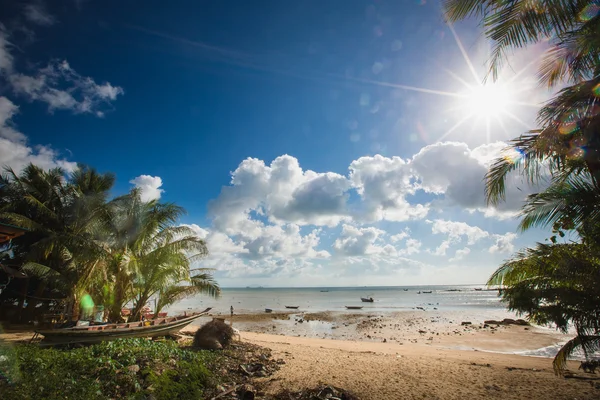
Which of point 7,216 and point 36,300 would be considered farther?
point 36,300

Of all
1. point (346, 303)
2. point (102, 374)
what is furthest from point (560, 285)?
point (346, 303)

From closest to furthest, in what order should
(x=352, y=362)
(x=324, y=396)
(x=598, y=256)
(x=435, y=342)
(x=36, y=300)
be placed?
(x=598, y=256) < (x=324, y=396) < (x=352, y=362) < (x=36, y=300) < (x=435, y=342)

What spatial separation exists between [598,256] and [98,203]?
65.5ft

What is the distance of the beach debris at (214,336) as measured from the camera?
33.8 ft

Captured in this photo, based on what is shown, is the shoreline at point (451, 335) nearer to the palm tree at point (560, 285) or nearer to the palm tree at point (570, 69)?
the palm tree at point (560, 285)

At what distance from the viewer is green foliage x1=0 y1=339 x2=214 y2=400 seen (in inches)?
201

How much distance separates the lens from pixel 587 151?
4637 mm

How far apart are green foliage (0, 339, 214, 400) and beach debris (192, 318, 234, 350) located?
7.96 feet

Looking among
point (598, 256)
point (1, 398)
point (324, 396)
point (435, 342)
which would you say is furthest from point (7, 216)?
point (435, 342)

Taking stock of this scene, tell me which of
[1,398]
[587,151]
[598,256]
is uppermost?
[587,151]

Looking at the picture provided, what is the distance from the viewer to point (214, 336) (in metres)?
10.6

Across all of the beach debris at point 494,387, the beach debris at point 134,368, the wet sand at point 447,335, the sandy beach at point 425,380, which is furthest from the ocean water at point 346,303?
the beach debris at point 134,368

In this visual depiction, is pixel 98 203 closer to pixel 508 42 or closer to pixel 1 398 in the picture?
pixel 1 398

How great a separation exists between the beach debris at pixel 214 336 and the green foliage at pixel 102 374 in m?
2.43
